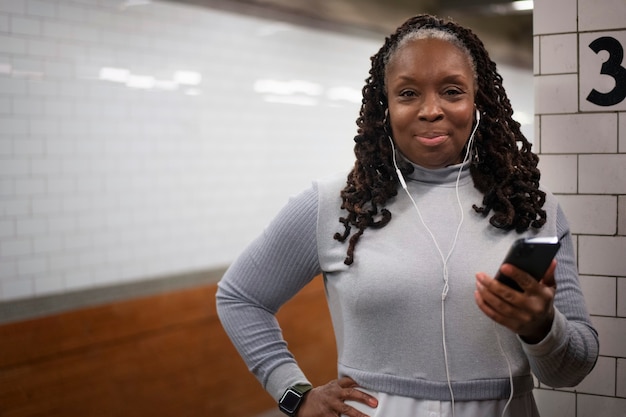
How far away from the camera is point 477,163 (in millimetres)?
1784

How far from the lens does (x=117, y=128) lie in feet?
12.8

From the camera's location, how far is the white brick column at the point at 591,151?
2.18 metres

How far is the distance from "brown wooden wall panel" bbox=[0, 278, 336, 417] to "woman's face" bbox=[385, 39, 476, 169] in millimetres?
2345

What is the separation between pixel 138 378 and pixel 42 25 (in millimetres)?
1783

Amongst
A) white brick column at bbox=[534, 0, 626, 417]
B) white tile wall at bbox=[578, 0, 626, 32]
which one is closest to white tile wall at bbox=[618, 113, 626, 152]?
white brick column at bbox=[534, 0, 626, 417]

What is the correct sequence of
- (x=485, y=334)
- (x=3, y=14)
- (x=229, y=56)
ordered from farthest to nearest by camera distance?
(x=229, y=56) < (x=3, y=14) < (x=485, y=334)

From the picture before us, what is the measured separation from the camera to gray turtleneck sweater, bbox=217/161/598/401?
1.64 metres

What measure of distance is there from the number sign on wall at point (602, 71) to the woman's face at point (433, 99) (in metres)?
0.62

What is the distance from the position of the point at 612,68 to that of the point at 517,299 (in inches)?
41.3

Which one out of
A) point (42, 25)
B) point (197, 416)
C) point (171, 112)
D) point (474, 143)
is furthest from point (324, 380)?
point (474, 143)

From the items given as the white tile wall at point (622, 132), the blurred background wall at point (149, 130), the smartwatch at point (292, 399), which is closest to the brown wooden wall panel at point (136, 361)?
the blurred background wall at point (149, 130)

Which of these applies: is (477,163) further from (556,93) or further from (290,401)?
(290,401)

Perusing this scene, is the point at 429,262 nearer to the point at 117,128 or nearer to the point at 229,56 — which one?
the point at 117,128

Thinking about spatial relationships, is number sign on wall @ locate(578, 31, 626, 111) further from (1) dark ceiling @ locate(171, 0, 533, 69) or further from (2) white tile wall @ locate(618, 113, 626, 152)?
(1) dark ceiling @ locate(171, 0, 533, 69)
